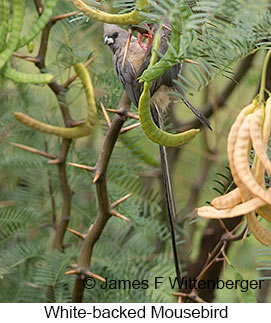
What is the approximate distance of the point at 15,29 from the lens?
593 mm

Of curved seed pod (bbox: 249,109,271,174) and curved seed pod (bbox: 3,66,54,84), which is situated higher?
curved seed pod (bbox: 249,109,271,174)

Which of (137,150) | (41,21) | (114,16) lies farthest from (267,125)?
(137,150)

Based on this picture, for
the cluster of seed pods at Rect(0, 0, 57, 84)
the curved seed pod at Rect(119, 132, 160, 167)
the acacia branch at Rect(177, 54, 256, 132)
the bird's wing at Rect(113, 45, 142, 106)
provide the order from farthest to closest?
the acacia branch at Rect(177, 54, 256, 132) < the curved seed pod at Rect(119, 132, 160, 167) < the bird's wing at Rect(113, 45, 142, 106) < the cluster of seed pods at Rect(0, 0, 57, 84)

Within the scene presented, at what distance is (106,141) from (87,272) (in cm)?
22

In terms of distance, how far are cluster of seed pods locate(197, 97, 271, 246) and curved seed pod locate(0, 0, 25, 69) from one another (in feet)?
1.06

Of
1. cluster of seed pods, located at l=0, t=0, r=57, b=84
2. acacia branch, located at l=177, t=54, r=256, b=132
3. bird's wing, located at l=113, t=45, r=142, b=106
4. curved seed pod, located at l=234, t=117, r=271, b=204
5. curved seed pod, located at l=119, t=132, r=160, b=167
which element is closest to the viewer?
curved seed pod, located at l=234, t=117, r=271, b=204

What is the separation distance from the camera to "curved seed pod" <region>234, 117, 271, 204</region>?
1.10ft

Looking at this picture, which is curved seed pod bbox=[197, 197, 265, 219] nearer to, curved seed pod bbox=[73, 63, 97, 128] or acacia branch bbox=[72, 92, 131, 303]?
acacia branch bbox=[72, 92, 131, 303]

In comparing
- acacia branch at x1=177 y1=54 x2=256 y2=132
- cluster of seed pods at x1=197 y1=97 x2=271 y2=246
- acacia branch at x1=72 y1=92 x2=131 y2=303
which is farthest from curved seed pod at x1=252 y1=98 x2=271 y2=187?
acacia branch at x1=177 y1=54 x2=256 y2=132

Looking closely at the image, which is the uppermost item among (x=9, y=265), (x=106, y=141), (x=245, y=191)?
(x=245, y=191)

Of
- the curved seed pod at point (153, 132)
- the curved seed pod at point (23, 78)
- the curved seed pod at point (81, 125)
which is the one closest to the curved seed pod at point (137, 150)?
the curved seed pod at point (81, 125)
